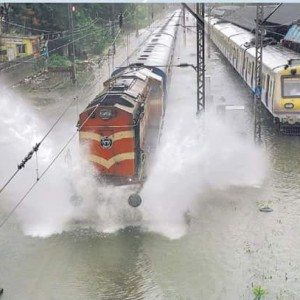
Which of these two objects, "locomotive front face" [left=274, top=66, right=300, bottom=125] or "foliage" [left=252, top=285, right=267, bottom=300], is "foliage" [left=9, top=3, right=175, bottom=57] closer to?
"locomotive front face" [left=274, top=66, right=300, bottom=125]

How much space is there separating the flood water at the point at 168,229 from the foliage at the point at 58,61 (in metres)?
24.0

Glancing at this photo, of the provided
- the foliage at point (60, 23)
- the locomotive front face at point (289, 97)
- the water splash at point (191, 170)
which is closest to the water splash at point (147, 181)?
the water splash at point (191, 170)

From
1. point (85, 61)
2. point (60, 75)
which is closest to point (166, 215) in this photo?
point (60, 75)

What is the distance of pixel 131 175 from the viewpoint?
13.4m

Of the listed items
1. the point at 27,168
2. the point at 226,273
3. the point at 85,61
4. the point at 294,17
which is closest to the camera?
the point at 226,273

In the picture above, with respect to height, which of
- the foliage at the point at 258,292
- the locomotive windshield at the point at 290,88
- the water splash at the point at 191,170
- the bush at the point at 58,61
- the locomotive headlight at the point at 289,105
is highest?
the locomotive windshield at the point at 290,88

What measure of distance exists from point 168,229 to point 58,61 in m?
33.0

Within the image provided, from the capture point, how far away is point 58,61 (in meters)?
43.4

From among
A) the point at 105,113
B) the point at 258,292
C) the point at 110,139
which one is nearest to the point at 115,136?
the point at 110,139

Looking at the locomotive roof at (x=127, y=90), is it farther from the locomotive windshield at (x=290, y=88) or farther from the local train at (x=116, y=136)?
the locomotive windshield at (x=290, y=88)

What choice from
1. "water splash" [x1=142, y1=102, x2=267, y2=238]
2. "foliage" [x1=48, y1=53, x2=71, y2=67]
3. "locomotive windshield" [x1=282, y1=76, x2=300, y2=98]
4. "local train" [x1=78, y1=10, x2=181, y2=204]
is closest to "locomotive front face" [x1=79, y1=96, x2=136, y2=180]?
"local train" [x1=78, y1=10, x2=181, y2=204]

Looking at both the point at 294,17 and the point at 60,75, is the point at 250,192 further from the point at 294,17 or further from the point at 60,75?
the point at 60,75

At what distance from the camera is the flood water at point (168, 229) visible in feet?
34.4

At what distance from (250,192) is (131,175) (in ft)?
13.5
